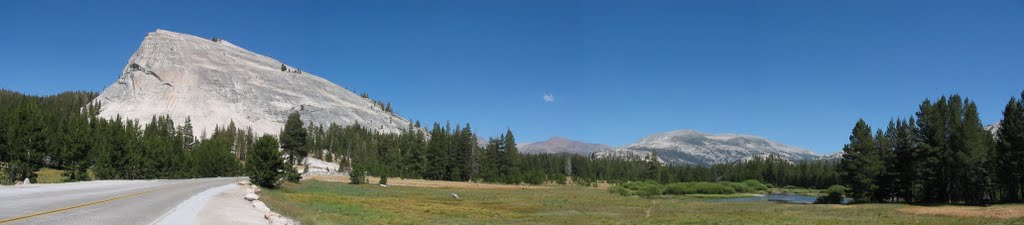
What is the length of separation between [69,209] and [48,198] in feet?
23.0

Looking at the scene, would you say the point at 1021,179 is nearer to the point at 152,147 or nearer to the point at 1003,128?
the point at 1003,128

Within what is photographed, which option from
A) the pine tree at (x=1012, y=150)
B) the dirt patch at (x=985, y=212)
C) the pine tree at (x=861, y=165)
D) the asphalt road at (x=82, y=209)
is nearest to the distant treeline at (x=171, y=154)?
the asphalt road at (x=82, y=209)

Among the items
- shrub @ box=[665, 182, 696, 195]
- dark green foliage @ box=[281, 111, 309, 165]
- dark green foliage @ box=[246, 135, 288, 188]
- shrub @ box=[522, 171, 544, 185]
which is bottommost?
shrub @ box=[665, 182, 696, 195]

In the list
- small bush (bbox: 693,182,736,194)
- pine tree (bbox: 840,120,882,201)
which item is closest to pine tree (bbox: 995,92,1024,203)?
pine tree (bbox: 840,120,882,201)

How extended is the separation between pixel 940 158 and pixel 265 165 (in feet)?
272

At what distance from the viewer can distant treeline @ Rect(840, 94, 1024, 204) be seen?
7325cm

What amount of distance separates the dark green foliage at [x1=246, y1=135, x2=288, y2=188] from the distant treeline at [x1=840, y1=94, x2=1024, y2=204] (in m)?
77.9

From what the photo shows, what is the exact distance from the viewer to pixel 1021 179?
71500mm

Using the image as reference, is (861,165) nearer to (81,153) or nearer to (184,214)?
(184,214)

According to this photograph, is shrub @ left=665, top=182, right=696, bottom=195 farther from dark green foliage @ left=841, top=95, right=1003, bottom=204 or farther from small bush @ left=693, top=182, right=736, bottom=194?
dark green foliage @ left=841, top=95, right=1003, bottom=204

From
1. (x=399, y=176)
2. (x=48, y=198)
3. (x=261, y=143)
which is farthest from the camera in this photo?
(x=399, y=176)

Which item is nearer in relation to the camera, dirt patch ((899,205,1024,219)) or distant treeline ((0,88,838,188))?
dirt patch ((899,205,1024,219))

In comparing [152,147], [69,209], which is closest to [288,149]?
[152,147]

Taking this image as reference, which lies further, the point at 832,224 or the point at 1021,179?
the point at 1021,179
